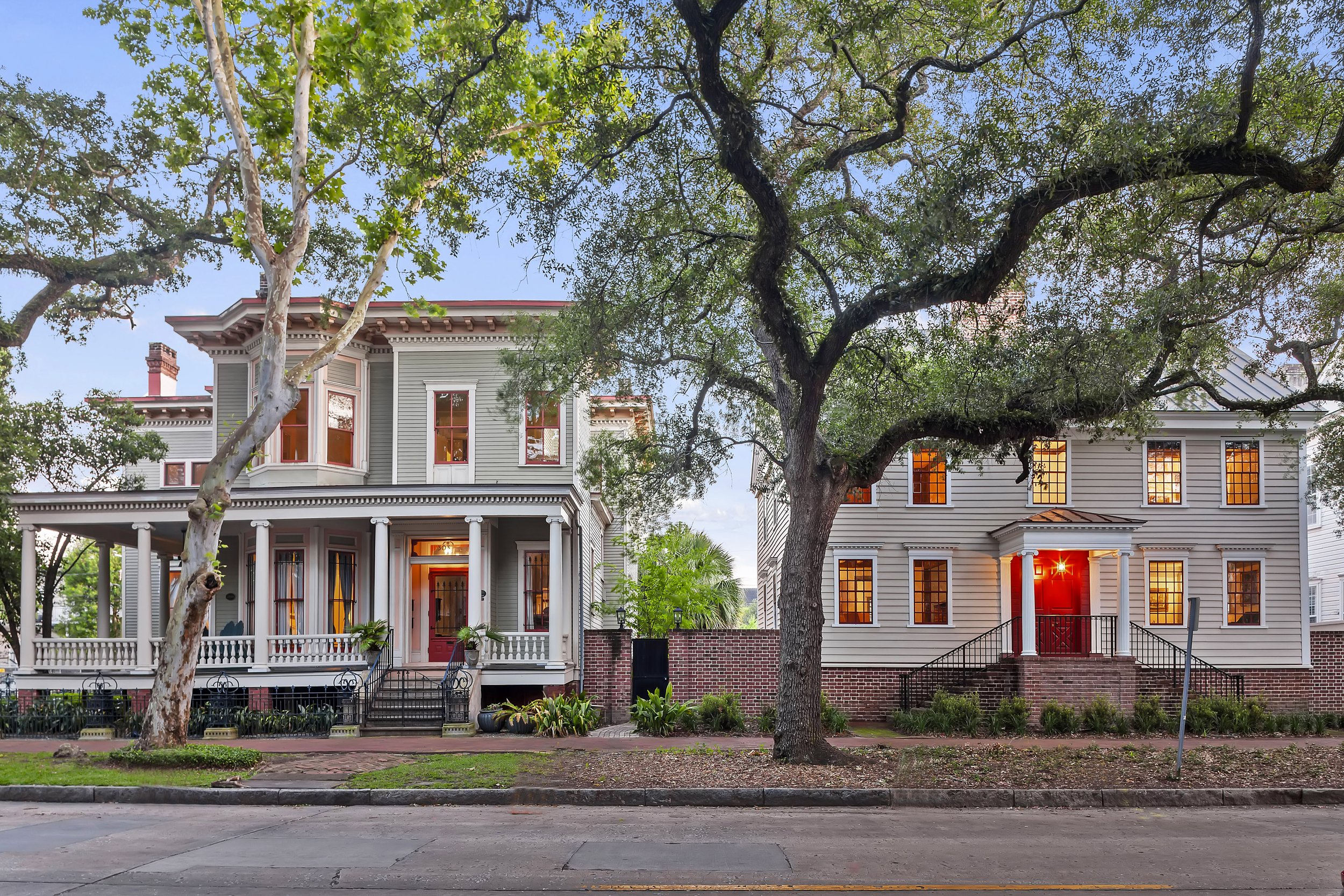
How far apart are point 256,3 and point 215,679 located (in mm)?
12932

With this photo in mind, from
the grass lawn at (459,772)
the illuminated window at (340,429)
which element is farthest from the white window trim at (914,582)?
the illuminated window at (340,429)

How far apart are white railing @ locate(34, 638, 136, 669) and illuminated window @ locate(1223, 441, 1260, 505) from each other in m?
24.3

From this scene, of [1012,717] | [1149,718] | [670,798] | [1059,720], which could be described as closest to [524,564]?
[1012,717]

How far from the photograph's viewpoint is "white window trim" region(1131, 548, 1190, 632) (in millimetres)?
23328

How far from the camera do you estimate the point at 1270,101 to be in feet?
43.6

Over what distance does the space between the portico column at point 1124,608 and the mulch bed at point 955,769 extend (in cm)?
506

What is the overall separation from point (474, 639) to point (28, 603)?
30.5ft

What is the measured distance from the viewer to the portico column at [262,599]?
2120 cm

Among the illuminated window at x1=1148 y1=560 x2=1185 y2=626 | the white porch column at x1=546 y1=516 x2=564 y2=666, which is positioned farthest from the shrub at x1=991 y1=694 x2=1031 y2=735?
the white porch column at x1=546 y1=516 x2=564 y2=666

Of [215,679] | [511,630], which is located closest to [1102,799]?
[511,630]

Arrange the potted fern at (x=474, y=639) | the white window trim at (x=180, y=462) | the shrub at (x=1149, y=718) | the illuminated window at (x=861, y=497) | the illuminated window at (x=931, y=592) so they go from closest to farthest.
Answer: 1. the shrub at (x=1149, y=718)
2. the potted fern at (x=474, y=639)
3. the illuminated window at (x=931, y=592)
4. the illuminated window at (x=861, y=497)
5. the white window trim at (x=180, y=462)

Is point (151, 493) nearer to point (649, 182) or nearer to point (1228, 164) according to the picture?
point (649, 182)

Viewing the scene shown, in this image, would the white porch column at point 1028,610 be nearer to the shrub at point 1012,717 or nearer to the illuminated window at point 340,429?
the shrub at point 1012,717

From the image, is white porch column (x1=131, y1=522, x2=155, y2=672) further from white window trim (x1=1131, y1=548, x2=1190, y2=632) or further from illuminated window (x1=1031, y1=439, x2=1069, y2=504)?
white window trim (x1=1131, y1=548, x2=1190, y2=632)
